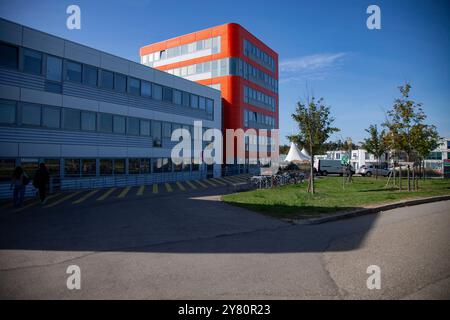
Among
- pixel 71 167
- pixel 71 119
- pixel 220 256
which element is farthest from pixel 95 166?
pixel 220 256

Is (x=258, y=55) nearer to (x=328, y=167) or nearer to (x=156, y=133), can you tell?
(x=328, y=167)

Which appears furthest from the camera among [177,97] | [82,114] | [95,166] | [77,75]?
[177,97]

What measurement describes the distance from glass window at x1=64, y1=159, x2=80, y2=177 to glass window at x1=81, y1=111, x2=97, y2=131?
2385 mm

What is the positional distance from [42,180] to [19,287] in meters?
10.6

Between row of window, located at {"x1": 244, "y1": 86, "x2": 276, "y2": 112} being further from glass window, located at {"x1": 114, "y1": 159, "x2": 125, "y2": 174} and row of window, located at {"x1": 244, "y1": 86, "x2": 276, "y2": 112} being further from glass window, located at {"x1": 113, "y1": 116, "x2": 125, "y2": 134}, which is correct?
glass window, located at {"x1": 114, "y1": 159, "x2": 125, "y2": 174}

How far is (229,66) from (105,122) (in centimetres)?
1985

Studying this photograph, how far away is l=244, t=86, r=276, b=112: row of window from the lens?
129 ft

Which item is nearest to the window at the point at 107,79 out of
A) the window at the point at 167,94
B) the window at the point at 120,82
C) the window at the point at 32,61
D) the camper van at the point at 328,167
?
the window at the point at 120,82

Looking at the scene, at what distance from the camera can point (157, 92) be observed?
85.6 ft

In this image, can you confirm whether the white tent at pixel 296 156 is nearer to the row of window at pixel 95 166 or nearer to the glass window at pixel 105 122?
the row of window at pixel 95 166

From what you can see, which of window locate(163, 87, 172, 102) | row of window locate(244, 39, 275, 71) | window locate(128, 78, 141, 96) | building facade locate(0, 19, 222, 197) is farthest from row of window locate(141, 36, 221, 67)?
window locate(128, 78, 141, 96)

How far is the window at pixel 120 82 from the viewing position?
2241cm

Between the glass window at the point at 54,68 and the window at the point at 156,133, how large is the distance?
28.2ft
